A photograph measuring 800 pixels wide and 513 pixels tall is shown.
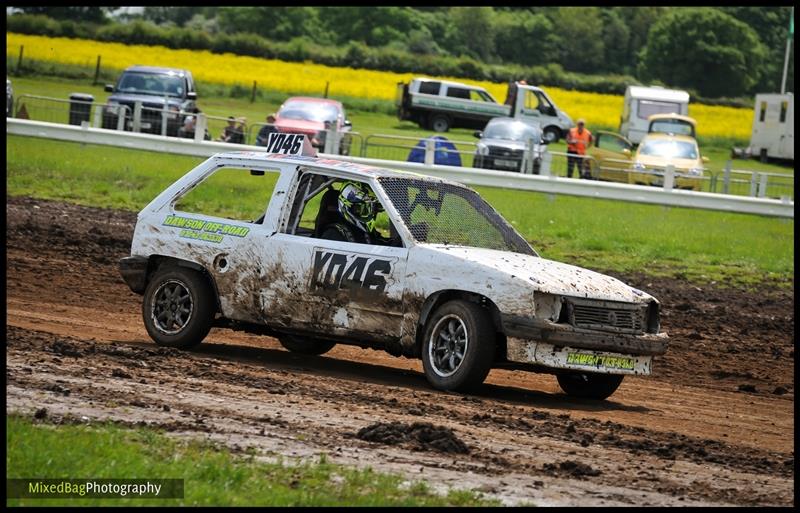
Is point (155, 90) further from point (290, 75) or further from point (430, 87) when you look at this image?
point (290, 75)

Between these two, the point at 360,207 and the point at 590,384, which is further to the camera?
the point at 360,207

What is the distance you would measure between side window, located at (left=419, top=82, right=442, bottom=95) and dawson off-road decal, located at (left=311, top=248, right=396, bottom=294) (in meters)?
39.6

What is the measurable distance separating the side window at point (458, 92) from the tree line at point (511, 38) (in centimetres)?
2128

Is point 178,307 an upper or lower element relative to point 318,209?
lower

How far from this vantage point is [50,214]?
21.0 m

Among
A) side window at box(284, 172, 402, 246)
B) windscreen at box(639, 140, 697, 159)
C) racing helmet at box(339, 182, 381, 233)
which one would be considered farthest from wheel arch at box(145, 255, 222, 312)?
windscreen at box(639, 140, 697, 159)

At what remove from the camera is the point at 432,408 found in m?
9.07

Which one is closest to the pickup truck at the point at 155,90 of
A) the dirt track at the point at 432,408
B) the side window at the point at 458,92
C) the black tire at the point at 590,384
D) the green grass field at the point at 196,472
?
the side window at the point at 458,92

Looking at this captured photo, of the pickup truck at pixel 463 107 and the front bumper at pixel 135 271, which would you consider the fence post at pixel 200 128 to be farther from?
the pickup truck at pixel 463 107

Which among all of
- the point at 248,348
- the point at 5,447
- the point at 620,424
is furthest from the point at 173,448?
the point at 248,348

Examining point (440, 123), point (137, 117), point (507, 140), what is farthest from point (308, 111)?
point (440, 123)

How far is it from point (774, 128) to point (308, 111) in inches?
927

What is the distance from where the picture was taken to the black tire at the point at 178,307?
11266mm

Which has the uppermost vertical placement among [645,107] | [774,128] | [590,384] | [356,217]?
[645,107]
